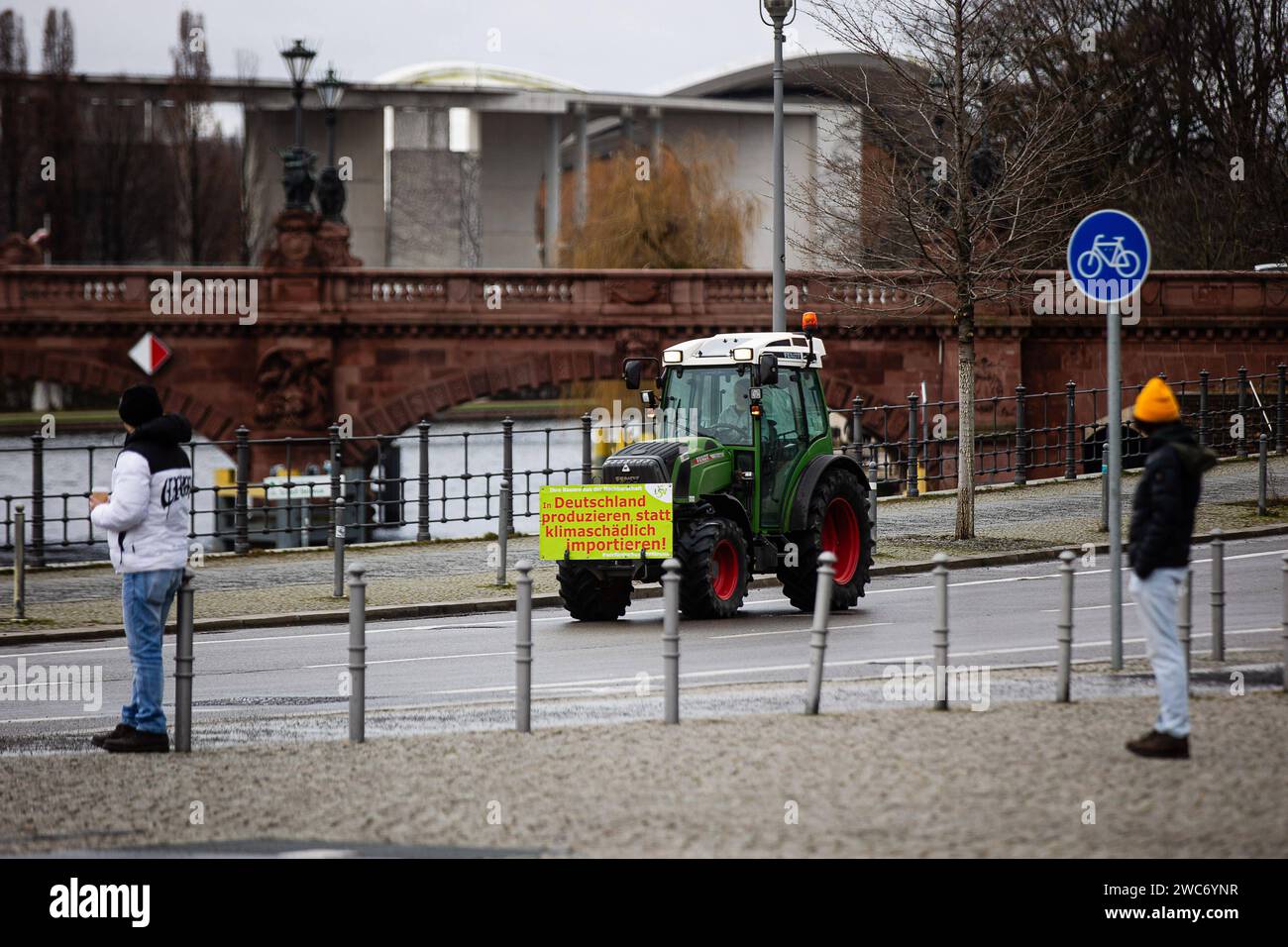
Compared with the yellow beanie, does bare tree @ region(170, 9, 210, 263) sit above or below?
above

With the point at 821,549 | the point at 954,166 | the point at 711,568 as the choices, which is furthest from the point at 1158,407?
the point at 954,166

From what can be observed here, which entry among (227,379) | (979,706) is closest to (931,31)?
(979,706)

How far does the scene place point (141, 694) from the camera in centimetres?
1073

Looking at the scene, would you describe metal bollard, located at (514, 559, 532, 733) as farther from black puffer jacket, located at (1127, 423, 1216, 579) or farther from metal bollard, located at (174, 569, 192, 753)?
black puffer jacket, located at (1127, 423, 1216, 579)

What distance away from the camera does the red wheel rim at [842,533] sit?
59.7 feet

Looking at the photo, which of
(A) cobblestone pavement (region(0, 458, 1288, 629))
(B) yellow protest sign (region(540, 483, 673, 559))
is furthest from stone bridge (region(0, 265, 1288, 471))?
(B) yellow protest sign (region(540, 483, 673, 559))

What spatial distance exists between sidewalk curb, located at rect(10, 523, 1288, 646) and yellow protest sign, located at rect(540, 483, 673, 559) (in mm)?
2756

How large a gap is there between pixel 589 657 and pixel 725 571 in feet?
9.57

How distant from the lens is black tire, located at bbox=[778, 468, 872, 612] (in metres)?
17.6

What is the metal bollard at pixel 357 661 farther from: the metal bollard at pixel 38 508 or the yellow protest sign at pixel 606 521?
the metal bollard at pixel 38 508

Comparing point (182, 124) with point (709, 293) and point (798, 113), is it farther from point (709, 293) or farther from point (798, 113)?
point (709, 293)

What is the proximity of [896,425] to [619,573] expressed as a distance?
24.1 m

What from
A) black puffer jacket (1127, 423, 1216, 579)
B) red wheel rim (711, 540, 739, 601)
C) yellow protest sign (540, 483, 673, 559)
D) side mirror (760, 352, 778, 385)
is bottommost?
red wheel rim (711, 540, 739, 601)

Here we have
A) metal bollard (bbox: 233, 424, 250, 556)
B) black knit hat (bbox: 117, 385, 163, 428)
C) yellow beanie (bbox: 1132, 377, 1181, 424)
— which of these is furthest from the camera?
metal bollard (bbox: 233, 424, 250, 556)
